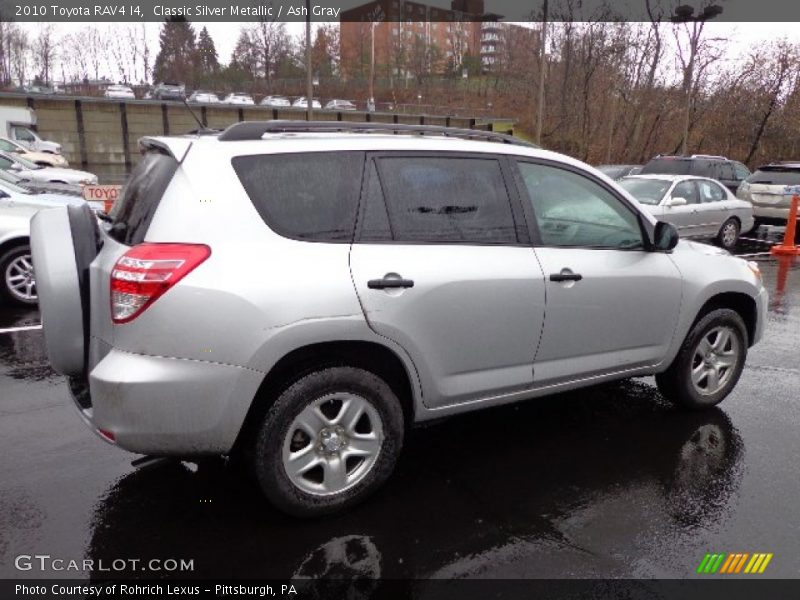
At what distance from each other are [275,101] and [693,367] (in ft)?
174

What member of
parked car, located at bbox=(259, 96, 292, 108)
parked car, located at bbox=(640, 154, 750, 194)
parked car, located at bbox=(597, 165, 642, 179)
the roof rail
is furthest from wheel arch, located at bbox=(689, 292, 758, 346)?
parked car, located at bbox=(259, 96, 292, 108)

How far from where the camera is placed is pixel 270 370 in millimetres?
2953

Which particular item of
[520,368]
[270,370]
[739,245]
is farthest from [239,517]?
[739,245]

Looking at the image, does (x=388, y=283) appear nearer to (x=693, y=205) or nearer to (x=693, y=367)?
(x=693, y=367)

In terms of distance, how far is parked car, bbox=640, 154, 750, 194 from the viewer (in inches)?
658

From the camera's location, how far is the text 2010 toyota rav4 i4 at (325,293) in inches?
111

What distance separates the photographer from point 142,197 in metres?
Answer: 3.13

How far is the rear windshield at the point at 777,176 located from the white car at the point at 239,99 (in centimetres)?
4065

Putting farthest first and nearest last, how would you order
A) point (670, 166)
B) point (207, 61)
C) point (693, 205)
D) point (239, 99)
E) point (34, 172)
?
point (207, 61) → point (239, 99) → point (670, 166) → point (34, 172) → point (693, 205)

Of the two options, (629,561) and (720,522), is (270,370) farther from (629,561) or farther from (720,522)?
(720,522)

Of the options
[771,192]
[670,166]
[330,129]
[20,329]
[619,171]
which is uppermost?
[330,129]

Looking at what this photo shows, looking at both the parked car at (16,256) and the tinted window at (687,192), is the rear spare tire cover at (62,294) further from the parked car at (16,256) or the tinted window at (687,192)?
the tinted window at (687,192)

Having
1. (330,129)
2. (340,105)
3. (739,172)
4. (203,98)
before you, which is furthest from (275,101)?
(330,129)

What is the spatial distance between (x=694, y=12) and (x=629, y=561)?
38.0 m
